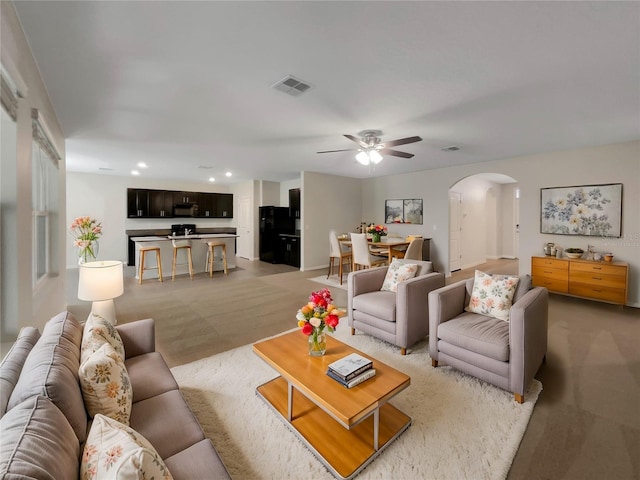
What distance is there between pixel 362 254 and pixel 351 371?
12.3 ft

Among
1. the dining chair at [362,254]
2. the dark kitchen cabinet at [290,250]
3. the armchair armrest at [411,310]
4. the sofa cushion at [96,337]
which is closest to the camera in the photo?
the sofa cushion at [96,337]

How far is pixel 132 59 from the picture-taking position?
7.06 ft

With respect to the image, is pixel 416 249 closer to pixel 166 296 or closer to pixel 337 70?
pixel 337 70

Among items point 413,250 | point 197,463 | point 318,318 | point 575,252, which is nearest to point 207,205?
point 413,250

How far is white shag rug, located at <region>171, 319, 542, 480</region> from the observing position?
5.14ft

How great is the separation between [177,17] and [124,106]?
1.79 m

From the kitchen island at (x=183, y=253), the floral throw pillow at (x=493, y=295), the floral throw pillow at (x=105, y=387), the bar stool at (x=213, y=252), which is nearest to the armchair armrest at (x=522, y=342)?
the floral throw pillow at (x=493, y=295)

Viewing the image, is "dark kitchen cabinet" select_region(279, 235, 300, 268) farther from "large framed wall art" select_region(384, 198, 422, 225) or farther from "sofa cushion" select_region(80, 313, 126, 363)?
"sofa cushion" select_region(80, 313, 126, 363)

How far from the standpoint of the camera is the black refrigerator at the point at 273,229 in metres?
8.32

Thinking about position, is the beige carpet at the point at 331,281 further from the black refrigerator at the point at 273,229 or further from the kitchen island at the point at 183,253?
the kitchen island at the point at 183,253

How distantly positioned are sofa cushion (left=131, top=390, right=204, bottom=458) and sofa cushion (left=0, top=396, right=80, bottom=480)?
36cm

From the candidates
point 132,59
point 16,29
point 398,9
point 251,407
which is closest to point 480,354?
→ point 251,407

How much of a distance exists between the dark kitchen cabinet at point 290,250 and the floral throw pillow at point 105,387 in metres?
6.21

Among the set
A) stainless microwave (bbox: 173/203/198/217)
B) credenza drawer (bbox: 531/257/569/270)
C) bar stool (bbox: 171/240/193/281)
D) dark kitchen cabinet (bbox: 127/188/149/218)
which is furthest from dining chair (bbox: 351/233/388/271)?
dark kitchen cabinet (bbox: 127/188/149/218)
